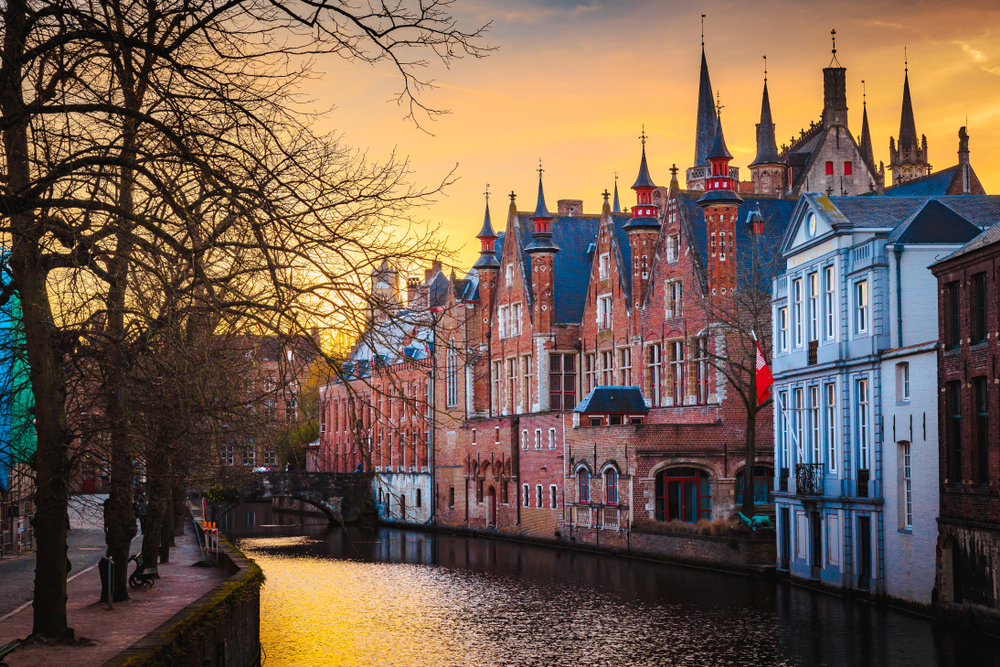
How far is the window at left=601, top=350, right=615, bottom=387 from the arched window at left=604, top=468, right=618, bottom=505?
6.95 meters

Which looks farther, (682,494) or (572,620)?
(682,494)

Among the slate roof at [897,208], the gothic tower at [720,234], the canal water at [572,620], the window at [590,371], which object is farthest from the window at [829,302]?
the window at [590,371]

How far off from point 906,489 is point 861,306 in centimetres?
501

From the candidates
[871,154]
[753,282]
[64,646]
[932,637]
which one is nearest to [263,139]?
[64,646]

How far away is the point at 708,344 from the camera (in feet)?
149

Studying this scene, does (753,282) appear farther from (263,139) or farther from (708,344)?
(263,139)

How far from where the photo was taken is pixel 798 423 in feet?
116

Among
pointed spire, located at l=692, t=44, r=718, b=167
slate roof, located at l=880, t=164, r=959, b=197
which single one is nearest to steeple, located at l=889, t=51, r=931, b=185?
pointed spire, located at l=692, t=44, r=718, b=167

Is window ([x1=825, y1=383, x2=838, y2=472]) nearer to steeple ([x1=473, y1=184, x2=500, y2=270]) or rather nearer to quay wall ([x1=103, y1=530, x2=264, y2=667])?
quay wall ([x1=103, y1=530, x2=264, y2=667])

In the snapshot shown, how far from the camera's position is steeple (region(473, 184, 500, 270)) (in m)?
63.9

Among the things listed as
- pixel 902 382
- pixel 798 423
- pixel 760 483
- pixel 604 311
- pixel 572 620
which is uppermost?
pixel 604 311

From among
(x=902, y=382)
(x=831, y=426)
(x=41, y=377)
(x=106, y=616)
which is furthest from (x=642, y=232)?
(x=41, y=377)

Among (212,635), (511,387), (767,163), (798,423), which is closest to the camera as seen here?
(212,635)

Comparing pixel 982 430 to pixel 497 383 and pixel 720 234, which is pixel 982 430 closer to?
pixel 720 234
